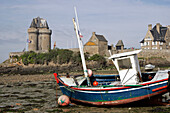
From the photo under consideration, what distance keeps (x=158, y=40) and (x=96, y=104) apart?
48880mm

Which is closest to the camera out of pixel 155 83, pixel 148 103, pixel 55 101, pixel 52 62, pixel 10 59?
pixel 155 83

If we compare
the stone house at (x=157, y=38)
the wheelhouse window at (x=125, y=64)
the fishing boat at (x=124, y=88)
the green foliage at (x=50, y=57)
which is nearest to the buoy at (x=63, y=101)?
the fishing boat at (x=124, y=88)

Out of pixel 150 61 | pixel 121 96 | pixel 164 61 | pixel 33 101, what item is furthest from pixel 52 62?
pixel 121 96

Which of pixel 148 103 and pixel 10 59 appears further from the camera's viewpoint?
pixel 10 59

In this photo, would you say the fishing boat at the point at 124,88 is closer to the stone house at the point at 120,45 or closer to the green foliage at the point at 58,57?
the green foliage at the point at 58,57

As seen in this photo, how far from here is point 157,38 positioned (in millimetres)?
56281

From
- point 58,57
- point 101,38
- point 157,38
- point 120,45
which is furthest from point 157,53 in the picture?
point 58,57

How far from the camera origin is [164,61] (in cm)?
5131

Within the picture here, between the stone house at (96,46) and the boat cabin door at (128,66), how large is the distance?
42633 millimetres

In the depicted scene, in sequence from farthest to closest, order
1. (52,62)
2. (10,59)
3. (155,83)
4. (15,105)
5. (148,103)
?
1. (10,59)
2. (52,62)
3. (15,105)
4. (148,103)
5. (155,83)

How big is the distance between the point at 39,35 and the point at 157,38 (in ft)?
117

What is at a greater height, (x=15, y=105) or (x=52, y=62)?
(x=52, y=62)

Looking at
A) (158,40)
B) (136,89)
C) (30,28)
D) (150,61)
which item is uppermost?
(30,28)

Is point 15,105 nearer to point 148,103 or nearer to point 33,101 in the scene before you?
point 33,101
